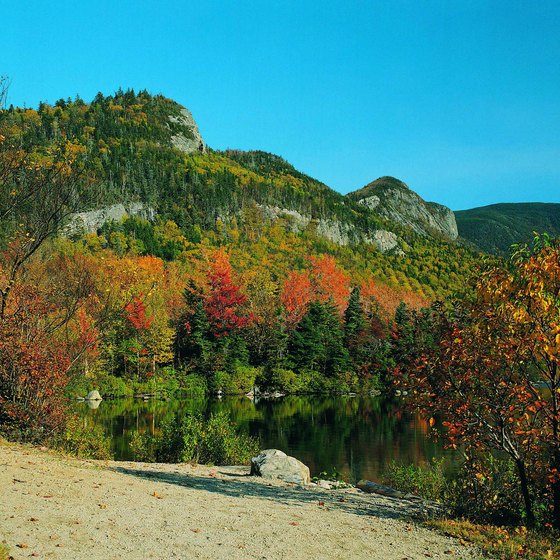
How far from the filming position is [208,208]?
5103 inches

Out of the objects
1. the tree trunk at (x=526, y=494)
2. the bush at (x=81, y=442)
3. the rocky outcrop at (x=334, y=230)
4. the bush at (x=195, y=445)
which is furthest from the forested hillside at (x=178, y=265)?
the bush at (x=195, y=445)

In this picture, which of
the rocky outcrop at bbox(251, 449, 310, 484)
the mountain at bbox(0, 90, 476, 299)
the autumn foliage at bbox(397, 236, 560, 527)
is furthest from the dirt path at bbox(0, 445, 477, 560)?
the mountain at bbox(0, 90, 476, 299)

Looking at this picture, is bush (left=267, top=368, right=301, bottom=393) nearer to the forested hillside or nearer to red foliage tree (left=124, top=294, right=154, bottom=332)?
the forested hillside

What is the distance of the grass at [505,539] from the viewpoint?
820 cm

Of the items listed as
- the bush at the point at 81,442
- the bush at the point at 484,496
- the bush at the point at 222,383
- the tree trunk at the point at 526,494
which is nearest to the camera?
the tree trunk at the point at 526,494

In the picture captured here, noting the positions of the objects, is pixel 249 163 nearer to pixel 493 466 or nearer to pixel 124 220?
pixel 124 220

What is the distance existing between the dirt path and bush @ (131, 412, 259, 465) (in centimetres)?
501

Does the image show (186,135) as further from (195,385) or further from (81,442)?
(81,442)

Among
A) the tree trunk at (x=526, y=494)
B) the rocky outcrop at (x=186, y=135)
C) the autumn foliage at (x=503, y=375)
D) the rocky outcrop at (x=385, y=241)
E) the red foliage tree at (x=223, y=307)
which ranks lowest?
the tree trunk at (x=526, y=494)

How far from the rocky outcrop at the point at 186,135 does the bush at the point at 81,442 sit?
15666 cm

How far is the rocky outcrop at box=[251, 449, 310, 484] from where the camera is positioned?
49.9ft

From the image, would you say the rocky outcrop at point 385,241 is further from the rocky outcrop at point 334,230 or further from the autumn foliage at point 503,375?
the autumn foliage at point 503,375

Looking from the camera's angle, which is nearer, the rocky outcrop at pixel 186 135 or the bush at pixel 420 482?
the bush at pixel 420 482

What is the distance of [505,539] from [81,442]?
39.4 ft
